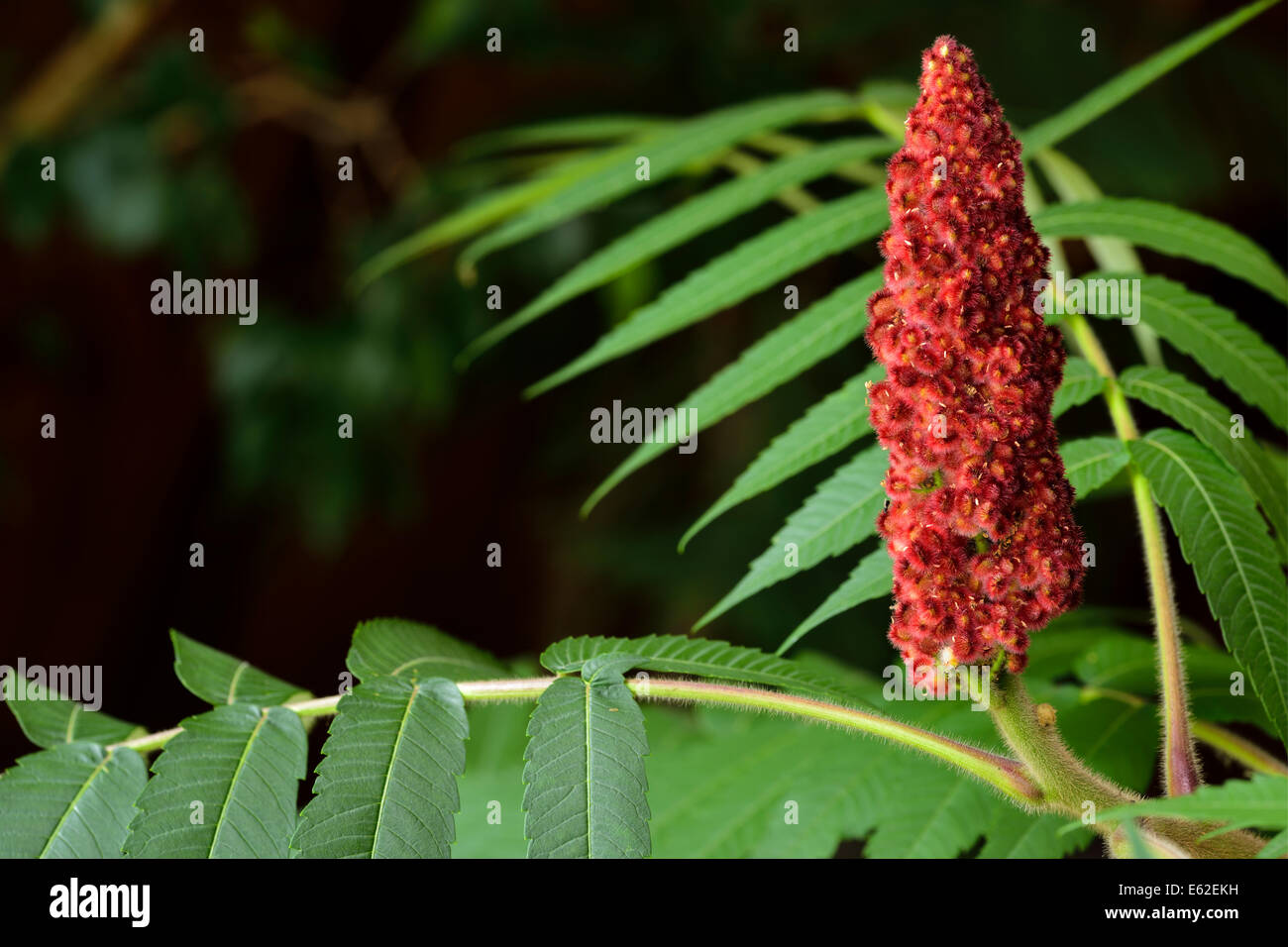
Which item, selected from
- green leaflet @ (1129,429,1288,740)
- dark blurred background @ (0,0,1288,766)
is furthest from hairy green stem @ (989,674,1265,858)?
dark blurred background @ (0,0,1288,766)

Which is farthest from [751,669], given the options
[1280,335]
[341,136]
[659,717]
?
[1280,335]

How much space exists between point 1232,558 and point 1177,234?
0.45m

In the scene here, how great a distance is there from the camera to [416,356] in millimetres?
3350

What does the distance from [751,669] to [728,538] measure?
104 inches

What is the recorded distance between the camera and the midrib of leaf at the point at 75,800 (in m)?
0.95

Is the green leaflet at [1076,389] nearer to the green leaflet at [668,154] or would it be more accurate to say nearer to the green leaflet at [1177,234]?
the green leaflet at [1177,234]

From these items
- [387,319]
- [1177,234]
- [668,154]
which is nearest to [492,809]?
[668,154]

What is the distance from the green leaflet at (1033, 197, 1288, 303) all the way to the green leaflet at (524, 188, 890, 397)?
0.22m

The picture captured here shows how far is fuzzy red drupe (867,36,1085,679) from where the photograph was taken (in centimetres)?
92

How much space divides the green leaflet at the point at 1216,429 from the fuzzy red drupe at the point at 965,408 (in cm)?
27

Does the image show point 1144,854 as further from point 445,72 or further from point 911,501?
point 445,72

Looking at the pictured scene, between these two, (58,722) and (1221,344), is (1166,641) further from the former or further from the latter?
(58,722)

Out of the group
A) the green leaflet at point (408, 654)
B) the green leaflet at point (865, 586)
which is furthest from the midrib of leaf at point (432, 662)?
the green leaflet at point (865, 586)

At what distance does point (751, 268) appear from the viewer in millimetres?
1350
